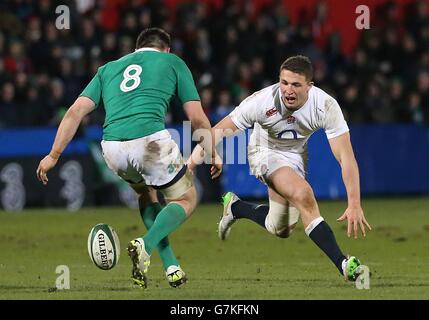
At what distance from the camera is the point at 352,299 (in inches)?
356

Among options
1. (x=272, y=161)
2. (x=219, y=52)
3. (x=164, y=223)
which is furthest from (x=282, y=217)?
(x=219, y=52)

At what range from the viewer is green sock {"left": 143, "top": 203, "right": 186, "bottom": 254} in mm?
9758

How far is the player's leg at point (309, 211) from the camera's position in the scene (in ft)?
33.1

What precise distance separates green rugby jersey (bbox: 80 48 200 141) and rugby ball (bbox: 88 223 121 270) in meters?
0.78

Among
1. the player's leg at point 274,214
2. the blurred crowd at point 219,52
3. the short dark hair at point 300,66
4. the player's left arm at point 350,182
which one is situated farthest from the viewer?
the blurred crowd at point 219,52

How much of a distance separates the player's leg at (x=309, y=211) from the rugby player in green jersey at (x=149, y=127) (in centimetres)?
84

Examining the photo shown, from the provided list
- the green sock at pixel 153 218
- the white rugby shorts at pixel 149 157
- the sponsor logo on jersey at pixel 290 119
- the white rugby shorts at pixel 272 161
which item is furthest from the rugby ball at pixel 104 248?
the sponsor logo on jersey at pixel 290 119

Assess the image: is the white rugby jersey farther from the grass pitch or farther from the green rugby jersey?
the grass pitch

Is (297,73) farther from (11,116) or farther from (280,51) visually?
(280,51)

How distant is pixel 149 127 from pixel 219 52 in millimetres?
13201

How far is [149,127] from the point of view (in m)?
9.82

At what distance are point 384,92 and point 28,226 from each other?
8598mm

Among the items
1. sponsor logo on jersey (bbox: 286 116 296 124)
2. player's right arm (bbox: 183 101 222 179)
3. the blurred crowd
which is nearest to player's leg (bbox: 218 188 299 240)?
sponsor logo on jersey (bbox: 286 116 296 124)

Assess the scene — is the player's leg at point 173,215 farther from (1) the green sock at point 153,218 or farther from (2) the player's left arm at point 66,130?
(2) the player's left arm at point 66,130
